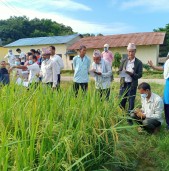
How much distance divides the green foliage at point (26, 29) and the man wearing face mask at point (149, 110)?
39.5m

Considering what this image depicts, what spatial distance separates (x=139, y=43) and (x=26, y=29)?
98.0 ft

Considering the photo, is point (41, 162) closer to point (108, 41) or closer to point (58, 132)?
point (58, 132)

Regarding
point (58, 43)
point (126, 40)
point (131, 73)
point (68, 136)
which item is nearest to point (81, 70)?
point (131, 73)

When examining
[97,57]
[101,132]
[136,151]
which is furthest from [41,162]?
[97,57]

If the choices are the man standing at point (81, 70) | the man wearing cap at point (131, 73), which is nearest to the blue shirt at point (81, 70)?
the man standing at point (81, 70)

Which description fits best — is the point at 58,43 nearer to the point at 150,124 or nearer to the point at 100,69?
the point at 100,69

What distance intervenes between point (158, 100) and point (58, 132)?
2.33 metres

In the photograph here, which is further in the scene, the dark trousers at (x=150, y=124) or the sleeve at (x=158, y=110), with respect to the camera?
the sleeve at (x=158, y=110)

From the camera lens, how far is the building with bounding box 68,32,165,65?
1888 cm

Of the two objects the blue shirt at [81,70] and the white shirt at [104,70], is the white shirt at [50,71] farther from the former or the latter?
the white shirt at [104,70]

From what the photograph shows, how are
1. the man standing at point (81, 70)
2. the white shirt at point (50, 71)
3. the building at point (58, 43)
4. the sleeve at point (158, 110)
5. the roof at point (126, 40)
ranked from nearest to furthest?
1. the sleeve at point (158, 110)
2. the white shirt at point (50, 71)
3. the man standing at point (81, 70)
4. the roof at point (126, 40)
5. the building at point (58, 43)

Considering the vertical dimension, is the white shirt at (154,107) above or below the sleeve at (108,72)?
below

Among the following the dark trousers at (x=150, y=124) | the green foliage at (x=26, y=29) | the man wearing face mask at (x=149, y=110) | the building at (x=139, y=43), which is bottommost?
the dark trousers at (x=150, y=124)

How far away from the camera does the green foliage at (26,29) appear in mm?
43000
